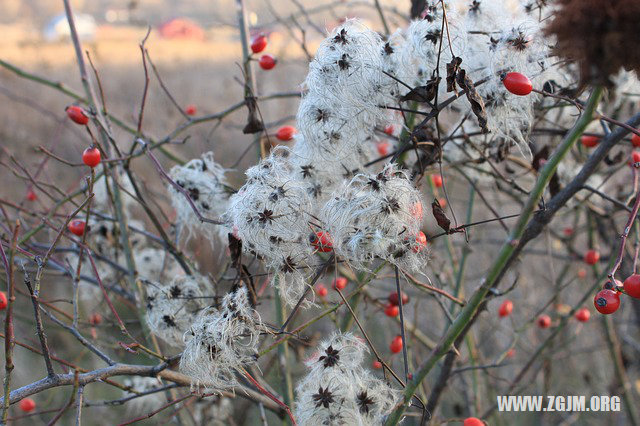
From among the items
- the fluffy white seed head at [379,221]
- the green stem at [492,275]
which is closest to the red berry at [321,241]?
the fluffy white seed head at [379,221]

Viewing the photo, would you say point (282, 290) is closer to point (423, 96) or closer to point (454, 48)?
point (423, 96)

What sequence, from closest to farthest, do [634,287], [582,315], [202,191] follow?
[634,287]
[202,191]
[582,315]

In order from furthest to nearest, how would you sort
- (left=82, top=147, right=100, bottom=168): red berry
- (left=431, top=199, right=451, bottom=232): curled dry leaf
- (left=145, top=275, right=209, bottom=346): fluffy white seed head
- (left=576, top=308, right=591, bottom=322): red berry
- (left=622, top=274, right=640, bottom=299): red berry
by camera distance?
(left=576, top=308, right=591, bottom=322): red berry < (left=145, top=275, right=209, bottom=346): fluffy white seed head < (left=82, top=147, right=100, bottom=168): red berry < (left=431, top=199, right=451, bottom=232): curled dry leaf < (left=622, top=274, right=640, bottom=299): red berry

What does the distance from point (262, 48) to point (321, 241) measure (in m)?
0.86

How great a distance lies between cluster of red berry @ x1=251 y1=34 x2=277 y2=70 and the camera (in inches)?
77.7

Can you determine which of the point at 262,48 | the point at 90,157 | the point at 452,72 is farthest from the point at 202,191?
the point at 452,72

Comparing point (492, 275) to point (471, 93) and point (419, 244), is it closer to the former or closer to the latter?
point (419, 244)

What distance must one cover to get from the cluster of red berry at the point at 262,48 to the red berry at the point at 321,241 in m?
0.85

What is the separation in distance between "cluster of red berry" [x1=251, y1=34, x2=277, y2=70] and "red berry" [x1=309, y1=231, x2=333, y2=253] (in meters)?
0.85

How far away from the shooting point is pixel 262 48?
1.99 metres

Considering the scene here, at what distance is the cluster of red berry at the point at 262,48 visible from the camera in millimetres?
1975

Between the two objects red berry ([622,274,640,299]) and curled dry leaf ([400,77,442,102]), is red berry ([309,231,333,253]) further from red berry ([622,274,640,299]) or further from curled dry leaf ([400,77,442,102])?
red berry ([622,274,640,299])

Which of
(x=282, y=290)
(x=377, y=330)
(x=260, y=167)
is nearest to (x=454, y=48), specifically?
(x=260, y=167)

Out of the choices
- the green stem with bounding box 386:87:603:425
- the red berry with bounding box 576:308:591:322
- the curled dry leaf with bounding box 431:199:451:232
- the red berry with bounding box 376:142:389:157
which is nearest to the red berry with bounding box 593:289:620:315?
the green stem with bounding box 386:87:603:425
